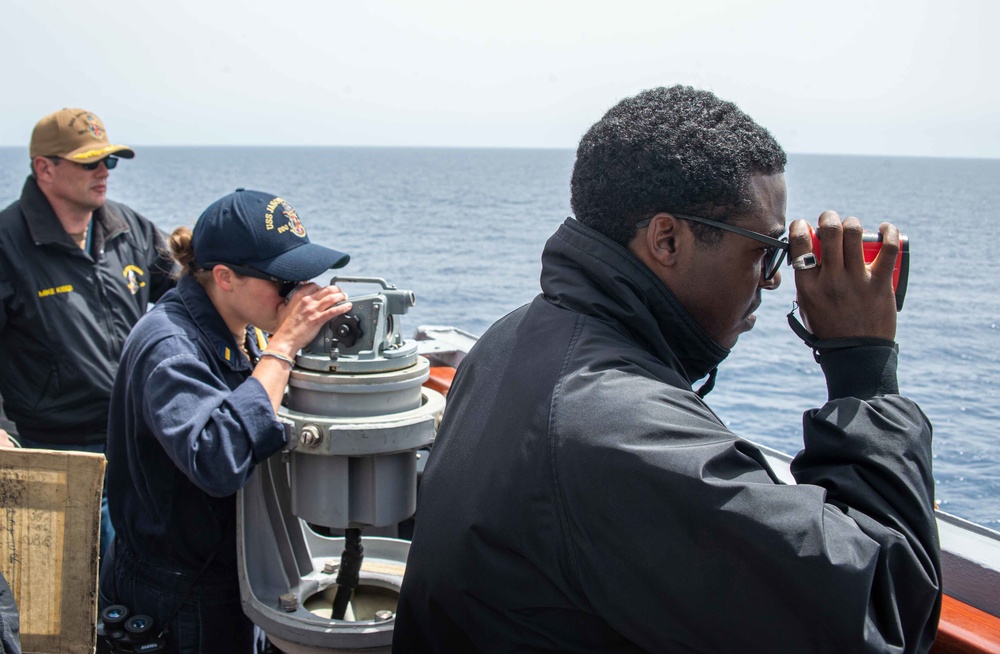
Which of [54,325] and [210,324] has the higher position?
[210,324]

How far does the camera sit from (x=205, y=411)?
2.22m

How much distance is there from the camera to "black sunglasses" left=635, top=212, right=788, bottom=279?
4.86 ft

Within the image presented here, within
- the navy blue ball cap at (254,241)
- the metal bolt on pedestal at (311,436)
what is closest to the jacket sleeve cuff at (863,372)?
the metal bolt on pedestal at (311,436)

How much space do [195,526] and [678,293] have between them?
1.46 metres

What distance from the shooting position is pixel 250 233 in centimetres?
251

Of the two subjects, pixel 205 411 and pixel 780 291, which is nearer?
pixel 205 411

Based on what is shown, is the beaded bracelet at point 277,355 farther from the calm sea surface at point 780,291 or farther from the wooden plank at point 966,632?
the calm sea surface at point 780,291

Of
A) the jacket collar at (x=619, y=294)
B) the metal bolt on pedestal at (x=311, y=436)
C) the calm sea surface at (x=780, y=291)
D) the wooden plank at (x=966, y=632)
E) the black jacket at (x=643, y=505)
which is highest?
the jacket collar at (x=619, y=294)

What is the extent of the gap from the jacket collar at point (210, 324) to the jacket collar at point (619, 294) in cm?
122

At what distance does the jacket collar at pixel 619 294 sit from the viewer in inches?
57.8

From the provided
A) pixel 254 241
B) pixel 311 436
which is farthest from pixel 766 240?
pixel 254 241

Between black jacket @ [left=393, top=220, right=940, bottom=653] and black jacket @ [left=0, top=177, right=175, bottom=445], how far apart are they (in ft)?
8.58

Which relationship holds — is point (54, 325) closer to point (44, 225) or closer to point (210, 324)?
point (44, 225)

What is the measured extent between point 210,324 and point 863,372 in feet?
5.47
